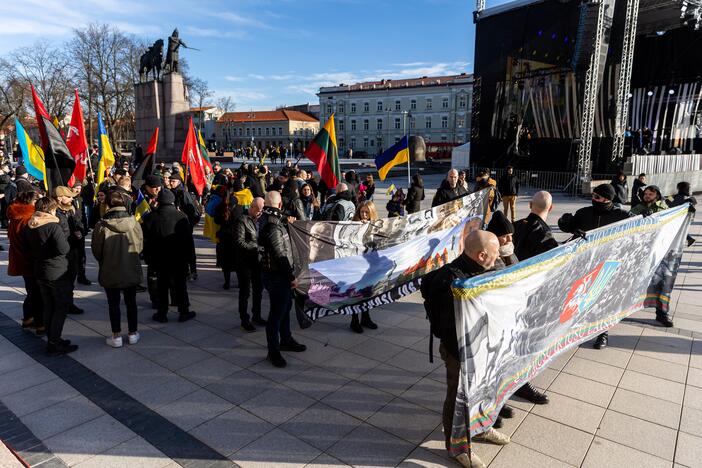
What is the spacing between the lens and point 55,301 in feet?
17.1

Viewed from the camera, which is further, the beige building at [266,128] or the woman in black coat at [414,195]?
the beige building at [266,128]

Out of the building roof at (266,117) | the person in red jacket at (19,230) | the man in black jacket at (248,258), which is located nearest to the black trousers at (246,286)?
the man in black jacket at (248,258)

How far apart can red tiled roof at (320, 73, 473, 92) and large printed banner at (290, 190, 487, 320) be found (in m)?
79.2

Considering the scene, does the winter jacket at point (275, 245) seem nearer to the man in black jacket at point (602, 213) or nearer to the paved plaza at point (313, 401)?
the paved plaza at point (313, 401)

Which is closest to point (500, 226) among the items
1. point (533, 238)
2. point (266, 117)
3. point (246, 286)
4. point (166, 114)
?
point (533, 238)

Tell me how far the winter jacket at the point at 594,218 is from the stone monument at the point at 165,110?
28.6 metres

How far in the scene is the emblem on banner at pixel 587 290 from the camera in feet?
14.2

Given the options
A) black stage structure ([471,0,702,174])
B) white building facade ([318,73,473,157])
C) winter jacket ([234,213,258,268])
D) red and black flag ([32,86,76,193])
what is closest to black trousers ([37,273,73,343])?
winter jacket ([234,213,258,268])

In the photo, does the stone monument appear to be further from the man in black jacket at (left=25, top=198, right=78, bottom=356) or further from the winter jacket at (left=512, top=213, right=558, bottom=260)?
the winter jacket at (left=512, top=213, right=558, bottom=260)

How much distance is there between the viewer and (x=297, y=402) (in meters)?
4.41

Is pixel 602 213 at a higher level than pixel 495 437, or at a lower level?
higher

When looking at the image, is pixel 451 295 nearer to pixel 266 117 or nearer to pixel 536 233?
pixel 536 233

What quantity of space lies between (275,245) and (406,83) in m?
85.9

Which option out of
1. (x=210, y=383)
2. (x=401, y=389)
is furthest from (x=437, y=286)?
(x=210, y=383)
